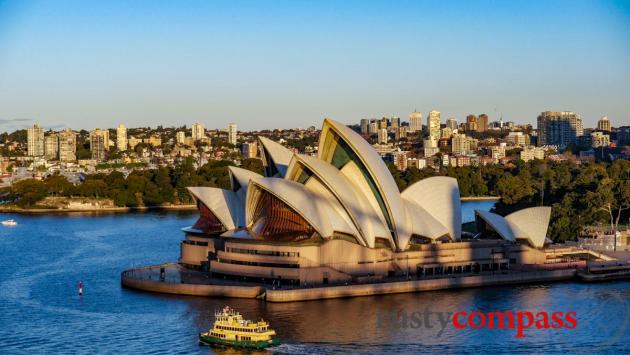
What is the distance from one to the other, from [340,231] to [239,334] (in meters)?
9.38

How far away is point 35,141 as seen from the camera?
6156 inches

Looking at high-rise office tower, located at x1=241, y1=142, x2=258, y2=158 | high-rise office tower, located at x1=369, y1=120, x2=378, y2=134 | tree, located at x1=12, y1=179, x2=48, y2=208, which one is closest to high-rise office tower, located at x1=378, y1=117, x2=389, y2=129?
high-rise office tower, located at x1=369, y1=120, x2=378, y2=134

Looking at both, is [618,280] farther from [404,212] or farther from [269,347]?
[269,347]

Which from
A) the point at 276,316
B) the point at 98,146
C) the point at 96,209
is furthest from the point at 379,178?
the point at 98,146

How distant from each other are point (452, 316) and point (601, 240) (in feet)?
55.9

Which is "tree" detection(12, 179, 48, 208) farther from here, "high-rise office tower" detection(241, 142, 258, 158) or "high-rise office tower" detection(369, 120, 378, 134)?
"high-rise office tower" detection(369, 120, 378, 134)

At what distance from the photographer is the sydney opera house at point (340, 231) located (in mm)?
34094

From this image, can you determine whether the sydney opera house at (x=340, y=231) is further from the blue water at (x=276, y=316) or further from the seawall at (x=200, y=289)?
the blue water at (x=276, y=316)

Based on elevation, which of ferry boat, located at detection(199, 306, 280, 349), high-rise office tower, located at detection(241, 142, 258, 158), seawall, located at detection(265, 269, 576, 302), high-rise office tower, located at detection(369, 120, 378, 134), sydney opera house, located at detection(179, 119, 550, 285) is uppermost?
high-rise office tower, located at detection(369, 120, 378, 134)

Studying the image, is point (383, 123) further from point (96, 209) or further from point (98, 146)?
point (96, 209)

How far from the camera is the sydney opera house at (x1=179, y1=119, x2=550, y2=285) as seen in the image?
34.1 metres

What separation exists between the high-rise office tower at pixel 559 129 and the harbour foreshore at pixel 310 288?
12343 centimetres

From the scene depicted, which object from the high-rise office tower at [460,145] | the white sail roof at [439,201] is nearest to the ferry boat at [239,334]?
the white sail roof at [439,201]

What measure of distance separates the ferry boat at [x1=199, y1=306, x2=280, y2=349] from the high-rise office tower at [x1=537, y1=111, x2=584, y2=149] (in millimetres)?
134847
